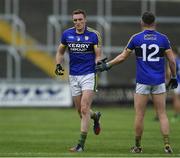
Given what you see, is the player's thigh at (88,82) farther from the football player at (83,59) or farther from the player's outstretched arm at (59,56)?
the player's outstretched arm at (59,56)

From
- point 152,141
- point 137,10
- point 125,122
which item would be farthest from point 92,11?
point 152,141

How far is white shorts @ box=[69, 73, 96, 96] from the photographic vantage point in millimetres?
15484

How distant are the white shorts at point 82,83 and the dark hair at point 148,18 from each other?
5.11ft

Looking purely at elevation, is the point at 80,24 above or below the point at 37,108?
above

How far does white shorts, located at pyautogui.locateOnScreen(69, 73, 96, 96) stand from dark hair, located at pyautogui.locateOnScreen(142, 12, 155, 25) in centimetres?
156

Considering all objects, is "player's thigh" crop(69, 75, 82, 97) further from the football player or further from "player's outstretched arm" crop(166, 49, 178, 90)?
"player's outstretched arm" crop(166, 49, 178, 90)

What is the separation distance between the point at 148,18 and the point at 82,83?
1.86 metres

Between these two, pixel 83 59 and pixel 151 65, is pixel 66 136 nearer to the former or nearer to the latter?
pixel 83 59

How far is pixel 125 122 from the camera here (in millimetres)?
24453

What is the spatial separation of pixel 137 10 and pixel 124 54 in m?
19.8

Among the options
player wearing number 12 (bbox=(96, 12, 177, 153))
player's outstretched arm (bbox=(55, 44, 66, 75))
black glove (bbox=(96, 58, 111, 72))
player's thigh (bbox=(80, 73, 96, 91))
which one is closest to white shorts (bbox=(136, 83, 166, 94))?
player wearing number 12 (bbox=(96, 12, 177, 153))

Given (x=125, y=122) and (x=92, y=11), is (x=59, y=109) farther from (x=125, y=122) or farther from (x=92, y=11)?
(x=125, y=122)

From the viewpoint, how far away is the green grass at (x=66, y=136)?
14.9 meters

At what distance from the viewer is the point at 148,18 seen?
48.5 ft
